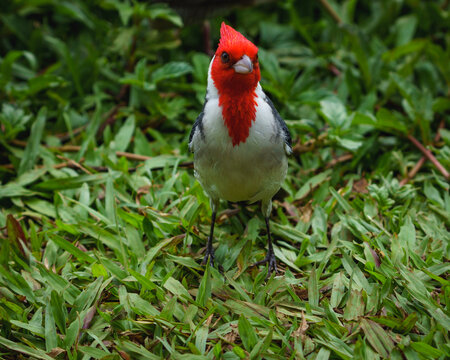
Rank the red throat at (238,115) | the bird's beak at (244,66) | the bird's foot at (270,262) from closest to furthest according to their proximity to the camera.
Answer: the bird's beak at (244,66) → the red throat at (238,115) → the bird's foot at (270,262)

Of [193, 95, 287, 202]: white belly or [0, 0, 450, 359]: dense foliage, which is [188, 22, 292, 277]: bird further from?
[0, 0, 450, 359]: dense foliage

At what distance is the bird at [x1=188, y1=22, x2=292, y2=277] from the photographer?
2.33 m

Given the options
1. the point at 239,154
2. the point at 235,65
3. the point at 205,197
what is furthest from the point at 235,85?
the point at 205,197

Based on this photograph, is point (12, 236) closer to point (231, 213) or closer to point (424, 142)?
point (231, 213)

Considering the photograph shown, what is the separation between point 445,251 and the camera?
8.67 ft

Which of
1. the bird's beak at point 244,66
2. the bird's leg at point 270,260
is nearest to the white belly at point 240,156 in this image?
the bird's beak at point 244,66

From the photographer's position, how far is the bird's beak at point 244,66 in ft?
7.36

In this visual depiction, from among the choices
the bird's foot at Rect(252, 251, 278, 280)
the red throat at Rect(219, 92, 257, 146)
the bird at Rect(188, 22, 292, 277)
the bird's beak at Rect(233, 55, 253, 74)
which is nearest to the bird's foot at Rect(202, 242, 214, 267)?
the bird's foot at Rect(252, 251, 278, 280)

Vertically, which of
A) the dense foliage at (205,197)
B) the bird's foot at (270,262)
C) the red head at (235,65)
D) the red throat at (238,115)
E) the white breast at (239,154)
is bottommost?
the bird's foot at (270,262)

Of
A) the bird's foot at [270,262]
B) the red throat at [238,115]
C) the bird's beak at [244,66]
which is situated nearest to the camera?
the bird's beak at [244,66]

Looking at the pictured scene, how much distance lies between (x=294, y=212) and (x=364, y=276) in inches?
29.8

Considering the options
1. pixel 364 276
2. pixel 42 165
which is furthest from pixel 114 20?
pixel 364 276

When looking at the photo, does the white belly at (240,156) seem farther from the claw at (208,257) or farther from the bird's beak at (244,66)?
the claw at (208,257)

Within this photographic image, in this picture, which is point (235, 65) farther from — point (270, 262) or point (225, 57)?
point (270, 262)
